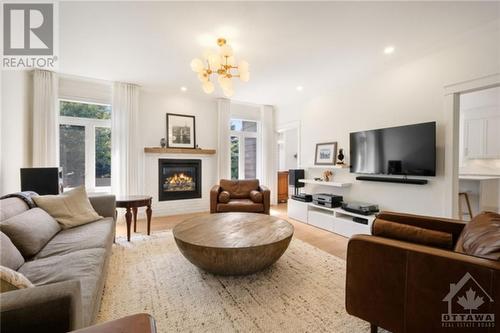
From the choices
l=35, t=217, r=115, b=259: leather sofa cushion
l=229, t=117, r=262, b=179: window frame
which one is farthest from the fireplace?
l=35, t=217, r=115, b=259: leather sofa cushion

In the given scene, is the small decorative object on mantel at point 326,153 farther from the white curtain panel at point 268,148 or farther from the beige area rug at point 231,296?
the beige area rug at point 231,296

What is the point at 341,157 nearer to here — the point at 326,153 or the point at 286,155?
the point at 326,153

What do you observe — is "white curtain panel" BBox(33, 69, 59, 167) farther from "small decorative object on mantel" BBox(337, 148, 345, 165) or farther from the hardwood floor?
"small decorative object on mantel" BBox(337, 148, 345, 165)

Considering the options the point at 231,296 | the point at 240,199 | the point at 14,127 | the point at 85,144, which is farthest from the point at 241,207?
the point at 14,127

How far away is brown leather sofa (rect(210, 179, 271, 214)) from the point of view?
3793 millimetres

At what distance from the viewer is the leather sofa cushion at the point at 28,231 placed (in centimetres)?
159

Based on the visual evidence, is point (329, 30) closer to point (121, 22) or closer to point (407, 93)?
point (407, 93)

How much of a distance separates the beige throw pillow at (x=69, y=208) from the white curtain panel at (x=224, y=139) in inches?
118

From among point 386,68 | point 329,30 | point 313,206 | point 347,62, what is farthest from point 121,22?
point 313,206

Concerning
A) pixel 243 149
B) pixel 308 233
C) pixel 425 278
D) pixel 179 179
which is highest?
pixel 243 149

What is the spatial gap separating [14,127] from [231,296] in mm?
3661

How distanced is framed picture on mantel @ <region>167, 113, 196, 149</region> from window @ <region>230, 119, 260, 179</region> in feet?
3.76

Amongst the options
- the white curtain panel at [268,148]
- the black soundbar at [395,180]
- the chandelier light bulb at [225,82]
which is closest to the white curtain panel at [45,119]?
the chandelier light bulb at [225,82]
